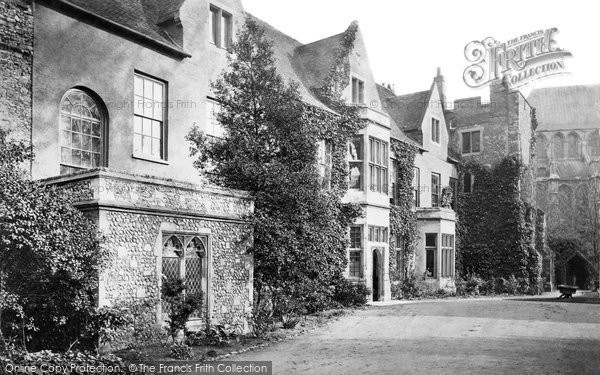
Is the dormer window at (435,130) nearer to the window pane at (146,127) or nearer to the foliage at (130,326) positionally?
the window pane at (146,127)

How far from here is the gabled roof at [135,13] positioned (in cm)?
1554

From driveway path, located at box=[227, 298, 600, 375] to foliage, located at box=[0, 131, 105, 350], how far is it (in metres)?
3.42

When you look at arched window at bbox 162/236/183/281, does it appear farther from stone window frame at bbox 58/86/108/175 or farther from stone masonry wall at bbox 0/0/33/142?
stone masonry wall at bbox 0/0/33/142

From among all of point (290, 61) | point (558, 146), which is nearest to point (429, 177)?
point (290, 61)

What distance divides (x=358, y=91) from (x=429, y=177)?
26.9 feet

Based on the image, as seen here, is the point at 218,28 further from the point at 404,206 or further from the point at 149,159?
the point at 404,206

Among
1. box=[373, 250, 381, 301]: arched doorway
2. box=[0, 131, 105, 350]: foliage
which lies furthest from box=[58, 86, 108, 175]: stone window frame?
box=[373, 250, 381, 301]: arched doorway

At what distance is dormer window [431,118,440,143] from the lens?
3384 centimetres

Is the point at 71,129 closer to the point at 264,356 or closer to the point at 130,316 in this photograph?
the point at 130,316

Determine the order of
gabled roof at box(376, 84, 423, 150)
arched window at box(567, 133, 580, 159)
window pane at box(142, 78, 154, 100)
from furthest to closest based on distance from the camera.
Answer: arched window at box(567, 133, 580, 159) → gabled roof at box(376, 84, 423, 150) → window pane at box(142, 78, 154, 100)

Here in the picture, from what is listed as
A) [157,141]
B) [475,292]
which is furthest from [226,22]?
[475,292]

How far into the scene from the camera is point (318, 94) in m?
25.4

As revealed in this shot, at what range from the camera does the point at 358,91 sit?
2688 cm

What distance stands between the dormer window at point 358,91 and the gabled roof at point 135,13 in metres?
9.99
